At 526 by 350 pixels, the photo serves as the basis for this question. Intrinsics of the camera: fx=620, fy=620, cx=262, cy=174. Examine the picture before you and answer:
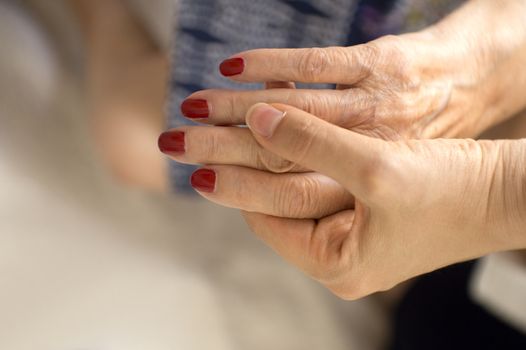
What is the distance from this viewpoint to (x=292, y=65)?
55cm

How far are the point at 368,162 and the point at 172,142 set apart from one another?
0.19 metres

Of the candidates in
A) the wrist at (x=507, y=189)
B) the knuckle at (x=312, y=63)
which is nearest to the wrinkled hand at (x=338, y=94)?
the knuckle at (x=312, y=63)

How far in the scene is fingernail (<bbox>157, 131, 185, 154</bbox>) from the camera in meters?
0.55

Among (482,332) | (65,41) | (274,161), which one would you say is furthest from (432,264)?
(65,41)

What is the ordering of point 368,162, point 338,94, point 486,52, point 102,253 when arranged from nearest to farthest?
1. point 368,162
2. point 338,94
3. point 486,52
4. point 102,253

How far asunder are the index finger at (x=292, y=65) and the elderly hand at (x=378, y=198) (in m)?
0.06

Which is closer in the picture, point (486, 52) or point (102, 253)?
point (486, 52)

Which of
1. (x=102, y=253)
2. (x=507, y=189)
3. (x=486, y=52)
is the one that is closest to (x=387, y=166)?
(x=507, y=189)

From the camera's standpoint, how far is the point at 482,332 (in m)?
0.95

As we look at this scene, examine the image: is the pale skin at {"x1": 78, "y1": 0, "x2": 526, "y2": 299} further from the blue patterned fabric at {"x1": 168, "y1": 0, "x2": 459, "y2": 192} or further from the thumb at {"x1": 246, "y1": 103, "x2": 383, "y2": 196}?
the blue patterned fabric at {"x1": 168, "y1": 0, "x2": 459, "y2": 192}

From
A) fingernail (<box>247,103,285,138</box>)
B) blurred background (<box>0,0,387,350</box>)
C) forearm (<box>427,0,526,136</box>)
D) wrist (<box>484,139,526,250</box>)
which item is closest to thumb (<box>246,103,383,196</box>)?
fingernail (<box>247,103,285,138</box>)

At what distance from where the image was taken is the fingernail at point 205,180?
0.55 m

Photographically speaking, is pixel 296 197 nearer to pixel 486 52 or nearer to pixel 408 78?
pixel 408 78

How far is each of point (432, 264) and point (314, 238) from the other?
0.35 ft
